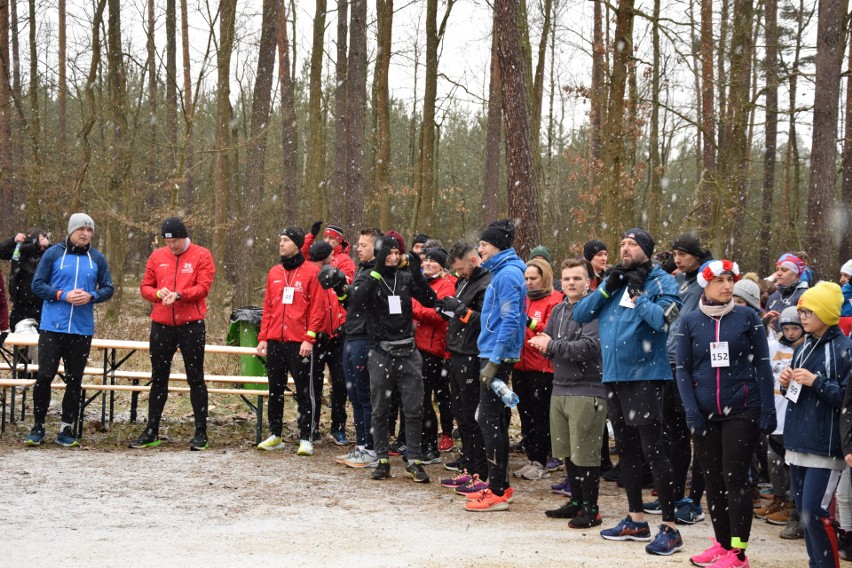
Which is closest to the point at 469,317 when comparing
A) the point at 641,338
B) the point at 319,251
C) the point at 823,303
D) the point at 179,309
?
the point at 641,338

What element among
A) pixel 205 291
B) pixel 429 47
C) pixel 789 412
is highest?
pixel 429 47

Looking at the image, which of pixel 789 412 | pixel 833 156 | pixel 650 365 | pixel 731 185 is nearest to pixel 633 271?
pixel 650 365

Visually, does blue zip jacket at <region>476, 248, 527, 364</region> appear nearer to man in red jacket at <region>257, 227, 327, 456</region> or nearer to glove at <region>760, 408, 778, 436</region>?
glove at <region>760, 408, 778, 436</region>

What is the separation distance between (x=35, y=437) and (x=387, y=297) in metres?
4.02

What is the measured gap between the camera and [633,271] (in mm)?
5785

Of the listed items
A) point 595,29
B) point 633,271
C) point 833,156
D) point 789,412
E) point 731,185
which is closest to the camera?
point 789,412

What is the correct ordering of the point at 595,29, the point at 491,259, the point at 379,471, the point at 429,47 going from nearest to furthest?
the point at 491,259 → the point at 379,471 → the point at 429,47 → the point at 595,29

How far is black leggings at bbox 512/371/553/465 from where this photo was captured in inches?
319

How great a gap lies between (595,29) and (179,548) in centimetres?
2307

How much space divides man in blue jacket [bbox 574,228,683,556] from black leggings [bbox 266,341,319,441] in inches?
147

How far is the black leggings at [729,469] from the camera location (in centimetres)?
517

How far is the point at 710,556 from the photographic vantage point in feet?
17.4

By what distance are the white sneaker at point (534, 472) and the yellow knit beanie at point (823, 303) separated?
3.52m

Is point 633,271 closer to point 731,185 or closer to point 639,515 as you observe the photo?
point 639,515
